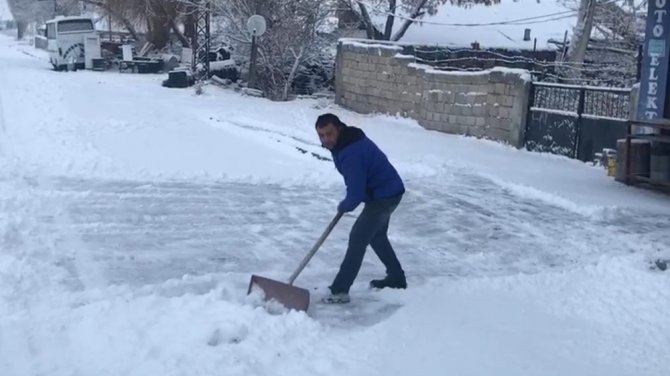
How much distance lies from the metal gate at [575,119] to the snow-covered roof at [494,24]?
57.8ft

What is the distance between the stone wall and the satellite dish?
10.7ft

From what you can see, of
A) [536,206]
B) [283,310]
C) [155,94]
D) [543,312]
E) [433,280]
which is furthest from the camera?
[155,94]

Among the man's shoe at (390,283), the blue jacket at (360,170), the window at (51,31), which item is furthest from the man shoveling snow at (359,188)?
the window at (51,31)

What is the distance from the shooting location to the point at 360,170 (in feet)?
20.2

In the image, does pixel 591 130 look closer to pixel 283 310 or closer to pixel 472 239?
pixel 472 239

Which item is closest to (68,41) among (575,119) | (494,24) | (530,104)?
(494,24)

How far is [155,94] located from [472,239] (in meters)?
16.7

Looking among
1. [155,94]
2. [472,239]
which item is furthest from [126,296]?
[155,94]

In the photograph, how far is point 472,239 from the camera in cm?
869

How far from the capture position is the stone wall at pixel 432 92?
14.9 meters

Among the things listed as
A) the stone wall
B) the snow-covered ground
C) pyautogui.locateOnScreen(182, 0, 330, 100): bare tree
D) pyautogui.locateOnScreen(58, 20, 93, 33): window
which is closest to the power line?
pyautogui.locateOnScreen(182, 0, 330, 100): bare tree

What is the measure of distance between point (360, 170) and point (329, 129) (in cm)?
37

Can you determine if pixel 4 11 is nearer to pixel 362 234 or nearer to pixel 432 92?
pixel 432 92

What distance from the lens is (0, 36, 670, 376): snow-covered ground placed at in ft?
17.8
